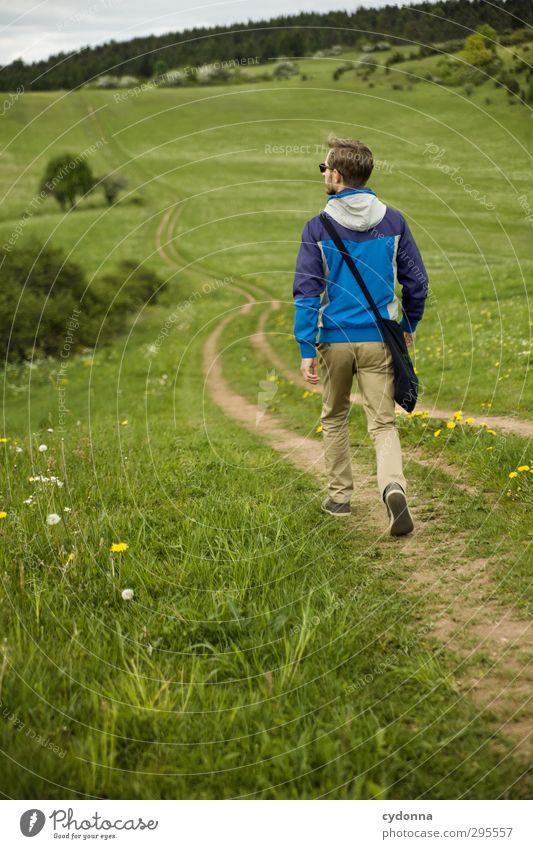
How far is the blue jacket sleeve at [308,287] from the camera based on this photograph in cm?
586

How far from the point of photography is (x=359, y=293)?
19.4 feet

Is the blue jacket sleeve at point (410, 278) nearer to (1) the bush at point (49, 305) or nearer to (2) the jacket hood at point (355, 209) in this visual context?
(2) the jacket hood at point (355, 209)

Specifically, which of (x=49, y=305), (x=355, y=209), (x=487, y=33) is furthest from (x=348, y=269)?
(x=487, y=33)

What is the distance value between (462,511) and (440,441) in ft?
6.40

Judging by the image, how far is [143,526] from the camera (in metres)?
5.60

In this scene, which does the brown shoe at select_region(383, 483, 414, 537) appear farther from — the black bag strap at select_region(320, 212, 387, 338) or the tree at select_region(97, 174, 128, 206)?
the tree at select_region(97, 174, 128, 206)

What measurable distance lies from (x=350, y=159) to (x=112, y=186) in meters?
26.7

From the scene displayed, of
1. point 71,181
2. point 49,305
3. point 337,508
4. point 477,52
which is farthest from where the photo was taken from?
point 71,181

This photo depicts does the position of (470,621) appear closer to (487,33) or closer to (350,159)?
(350,159)

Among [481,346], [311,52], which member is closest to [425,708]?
[481,346]

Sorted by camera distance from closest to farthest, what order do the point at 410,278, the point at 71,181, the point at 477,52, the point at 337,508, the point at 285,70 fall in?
the point at 410,278, the point at 337,508, the point at 477,52, the point at 71,181, the point at 285,70

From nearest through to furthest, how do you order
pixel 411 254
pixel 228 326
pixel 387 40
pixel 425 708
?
pixel 425 708, pixel 411 254, pixel 228 326, pixel 387 40

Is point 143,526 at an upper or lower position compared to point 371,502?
upper

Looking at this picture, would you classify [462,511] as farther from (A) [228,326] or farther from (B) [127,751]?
(A) [228,326]
